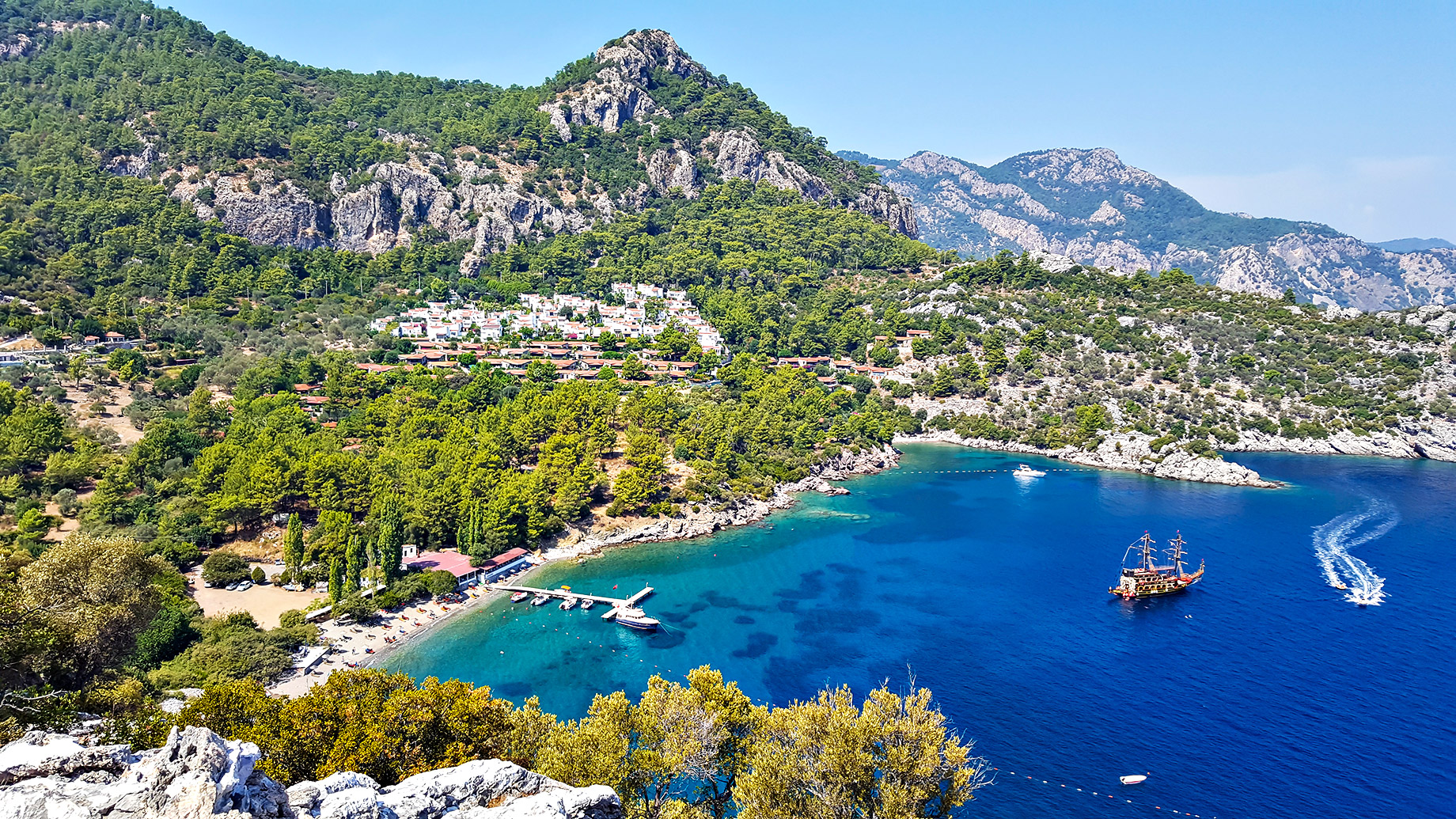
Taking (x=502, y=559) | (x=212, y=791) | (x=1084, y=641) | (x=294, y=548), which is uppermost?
(x=212, y=791)

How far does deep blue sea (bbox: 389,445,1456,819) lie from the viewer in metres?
26.8

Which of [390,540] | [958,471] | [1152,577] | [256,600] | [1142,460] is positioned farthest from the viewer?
[1142,460]

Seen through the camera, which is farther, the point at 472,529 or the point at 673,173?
the point at 673,173

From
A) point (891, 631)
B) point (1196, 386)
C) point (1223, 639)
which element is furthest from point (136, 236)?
point (1196, 386)

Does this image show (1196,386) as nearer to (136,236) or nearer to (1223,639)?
(1223,639)

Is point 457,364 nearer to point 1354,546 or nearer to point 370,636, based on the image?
point 370,636

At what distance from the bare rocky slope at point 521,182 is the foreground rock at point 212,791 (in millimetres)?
108864

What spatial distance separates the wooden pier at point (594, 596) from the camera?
38766mm

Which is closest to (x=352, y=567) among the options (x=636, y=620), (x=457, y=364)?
(x=636, y=620)

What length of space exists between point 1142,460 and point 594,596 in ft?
189

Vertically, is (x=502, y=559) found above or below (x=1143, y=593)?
A: above

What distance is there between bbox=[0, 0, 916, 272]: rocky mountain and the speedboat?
87.5 metres

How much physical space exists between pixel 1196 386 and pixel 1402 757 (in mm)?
67638

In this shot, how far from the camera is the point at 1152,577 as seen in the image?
43438mm
